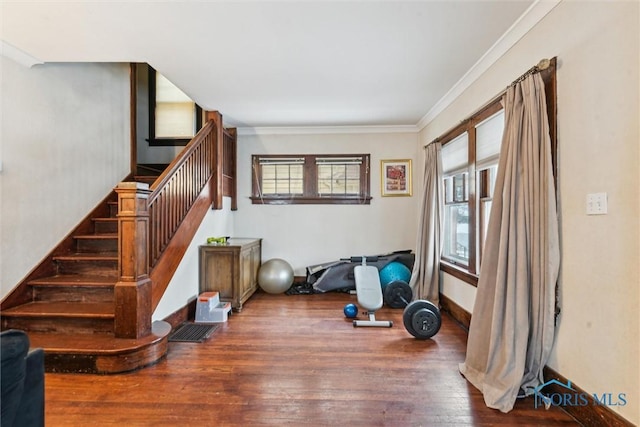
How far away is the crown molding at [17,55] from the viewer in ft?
8.95

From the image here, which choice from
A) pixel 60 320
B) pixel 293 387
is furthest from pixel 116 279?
pixel 293 387

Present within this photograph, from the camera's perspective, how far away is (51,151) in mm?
3293

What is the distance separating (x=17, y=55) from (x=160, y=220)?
1922 millimetres

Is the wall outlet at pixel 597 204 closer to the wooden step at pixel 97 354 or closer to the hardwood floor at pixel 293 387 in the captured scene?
the hardwood floor at pixel 293 387

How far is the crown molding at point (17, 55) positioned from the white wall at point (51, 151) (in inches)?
2.2

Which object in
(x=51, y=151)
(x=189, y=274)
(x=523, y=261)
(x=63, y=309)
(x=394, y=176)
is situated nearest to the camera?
(x=523, y=261)

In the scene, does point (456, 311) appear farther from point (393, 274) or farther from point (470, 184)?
point (470, 184)

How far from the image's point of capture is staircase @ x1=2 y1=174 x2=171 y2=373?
2428 mm

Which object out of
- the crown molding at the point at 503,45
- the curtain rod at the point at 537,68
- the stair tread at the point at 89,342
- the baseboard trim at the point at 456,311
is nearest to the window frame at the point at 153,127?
the stair tread at the point at 89,342

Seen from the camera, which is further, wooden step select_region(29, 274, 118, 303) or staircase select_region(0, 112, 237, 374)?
wooden step select_region(29, 274, 118, 303)

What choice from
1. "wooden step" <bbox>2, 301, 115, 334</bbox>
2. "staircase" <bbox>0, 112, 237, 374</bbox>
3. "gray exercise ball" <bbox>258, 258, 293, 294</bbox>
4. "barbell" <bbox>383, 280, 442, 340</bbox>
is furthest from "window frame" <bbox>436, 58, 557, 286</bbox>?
"wooden step" <bbox>2, 301, 115, 334</bbox>

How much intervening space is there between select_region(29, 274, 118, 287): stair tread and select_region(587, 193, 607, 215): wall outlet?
3.80 m

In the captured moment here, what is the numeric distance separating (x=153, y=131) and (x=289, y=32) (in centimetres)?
376

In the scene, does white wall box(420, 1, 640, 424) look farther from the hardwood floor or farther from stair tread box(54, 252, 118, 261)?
stair tread box(54, 252, 118, 261)
